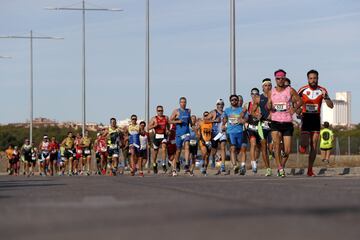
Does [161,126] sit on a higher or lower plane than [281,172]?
higher

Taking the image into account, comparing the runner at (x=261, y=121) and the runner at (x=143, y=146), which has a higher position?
the runner at (x=261, y=121)

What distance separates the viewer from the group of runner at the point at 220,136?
2156cm

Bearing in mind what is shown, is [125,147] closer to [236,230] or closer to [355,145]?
[355,145]

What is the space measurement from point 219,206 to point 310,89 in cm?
1252

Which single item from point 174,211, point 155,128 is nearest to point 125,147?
point 155,128

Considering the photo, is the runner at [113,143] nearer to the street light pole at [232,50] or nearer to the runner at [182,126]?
the street light pole at [232,50]

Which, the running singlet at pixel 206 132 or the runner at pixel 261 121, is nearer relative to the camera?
the runner at pixel 261 121

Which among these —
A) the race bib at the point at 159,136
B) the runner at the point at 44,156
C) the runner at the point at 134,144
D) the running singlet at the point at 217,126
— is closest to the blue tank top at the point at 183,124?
the running singlet at the point at 217,126

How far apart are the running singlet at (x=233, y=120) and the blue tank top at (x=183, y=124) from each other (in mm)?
1185

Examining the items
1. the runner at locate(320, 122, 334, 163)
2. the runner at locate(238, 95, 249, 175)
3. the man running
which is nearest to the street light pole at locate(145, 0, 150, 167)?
the runner at locate(320, 122, 334, 163)

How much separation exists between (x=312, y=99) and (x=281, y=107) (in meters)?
0.64

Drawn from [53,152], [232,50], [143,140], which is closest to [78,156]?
[53,152]

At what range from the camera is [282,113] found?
2145 cm

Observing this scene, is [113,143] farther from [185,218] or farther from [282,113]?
[185,218]
